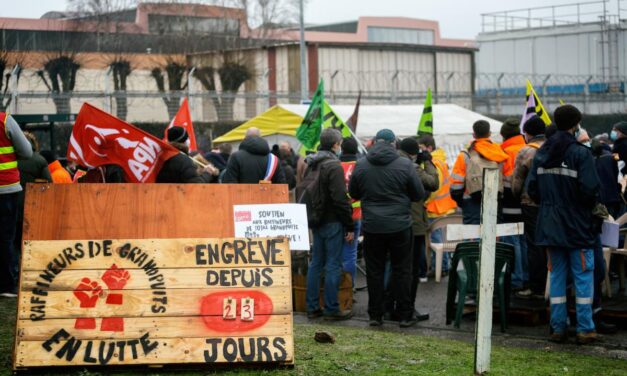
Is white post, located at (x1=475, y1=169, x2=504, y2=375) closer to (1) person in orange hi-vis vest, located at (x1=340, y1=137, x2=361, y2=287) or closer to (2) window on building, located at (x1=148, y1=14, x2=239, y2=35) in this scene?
(1) person in orange hi-vis vest, located at (x1=340, y1=137, x2=361, y2=287)

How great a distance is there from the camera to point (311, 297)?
10.8 m

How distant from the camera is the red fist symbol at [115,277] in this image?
6617mm

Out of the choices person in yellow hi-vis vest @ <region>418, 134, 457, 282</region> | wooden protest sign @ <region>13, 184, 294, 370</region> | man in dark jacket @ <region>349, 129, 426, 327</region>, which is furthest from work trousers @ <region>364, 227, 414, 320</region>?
person in yellow hi-vis vest @ <region>418, 134, 457, 282</region>

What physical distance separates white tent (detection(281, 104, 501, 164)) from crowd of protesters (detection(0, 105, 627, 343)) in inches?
338

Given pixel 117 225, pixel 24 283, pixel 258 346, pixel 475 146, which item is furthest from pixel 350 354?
pixel 475 146

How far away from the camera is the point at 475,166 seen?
425 inches

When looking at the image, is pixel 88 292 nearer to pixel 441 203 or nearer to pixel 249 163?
pixel 249 163

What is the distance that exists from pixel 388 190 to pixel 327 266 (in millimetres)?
1274

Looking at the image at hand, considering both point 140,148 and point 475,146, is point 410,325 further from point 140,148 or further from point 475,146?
point 140,148

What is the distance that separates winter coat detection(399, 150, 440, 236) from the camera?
11.4m

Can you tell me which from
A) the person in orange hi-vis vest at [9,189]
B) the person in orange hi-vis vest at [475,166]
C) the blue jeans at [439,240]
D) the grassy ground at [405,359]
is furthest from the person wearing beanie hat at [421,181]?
the person in orange hi-vis vest at [9,189]

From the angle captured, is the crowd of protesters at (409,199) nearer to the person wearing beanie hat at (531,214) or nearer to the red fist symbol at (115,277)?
the person wearing beanie hat at (531,214)

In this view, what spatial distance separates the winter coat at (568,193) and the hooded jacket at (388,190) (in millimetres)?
1541

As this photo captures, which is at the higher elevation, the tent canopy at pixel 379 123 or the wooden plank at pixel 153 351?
the tent canopy at pixel 379 123
